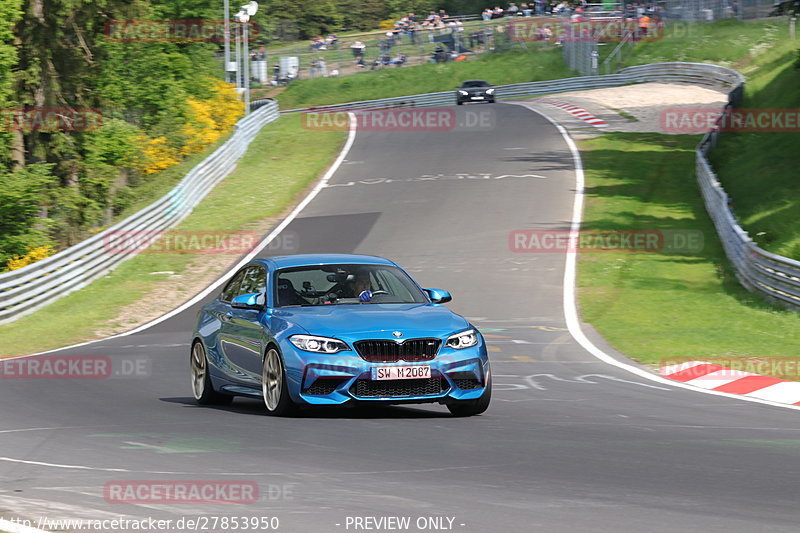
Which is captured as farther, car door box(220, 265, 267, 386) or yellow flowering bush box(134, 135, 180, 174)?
yellow flowering bush box(134, 135, 180, 174)

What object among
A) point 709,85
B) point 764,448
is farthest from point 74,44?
point 764,448

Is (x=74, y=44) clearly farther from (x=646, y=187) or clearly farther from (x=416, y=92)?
(x=416, y=92)

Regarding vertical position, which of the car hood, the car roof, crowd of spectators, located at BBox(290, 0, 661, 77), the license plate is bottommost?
the license plate

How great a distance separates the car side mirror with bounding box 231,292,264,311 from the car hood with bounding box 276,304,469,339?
0.31 m

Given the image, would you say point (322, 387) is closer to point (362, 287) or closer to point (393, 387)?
point (393, 387)

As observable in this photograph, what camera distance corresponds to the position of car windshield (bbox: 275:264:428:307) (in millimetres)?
11859

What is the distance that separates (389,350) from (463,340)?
0.74 metres

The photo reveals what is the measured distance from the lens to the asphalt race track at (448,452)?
706 cm
